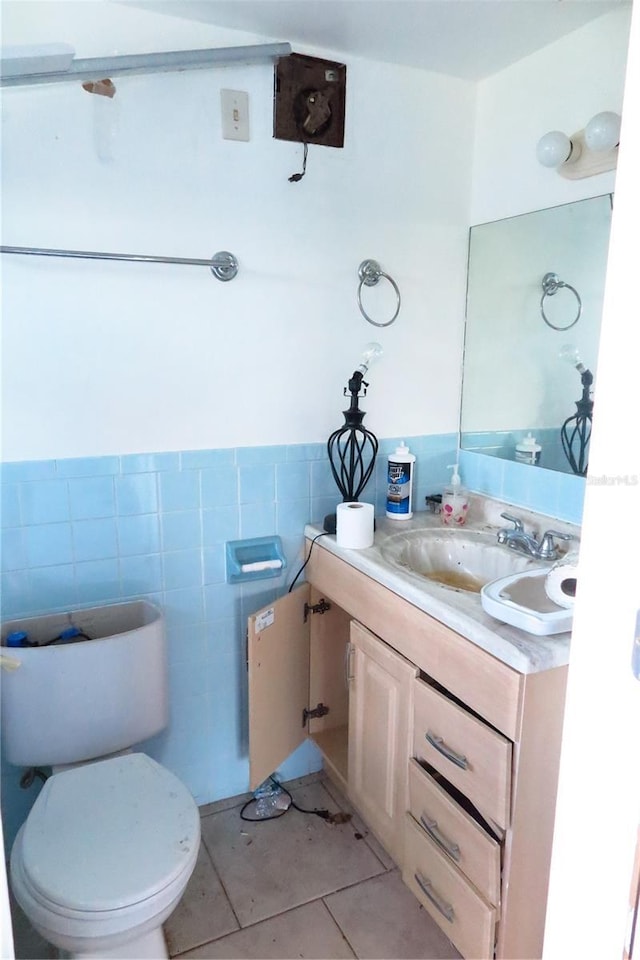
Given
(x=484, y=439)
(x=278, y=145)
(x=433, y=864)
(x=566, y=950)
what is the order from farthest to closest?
(x=484, y=439), (x=278, y=145), (x=433, y=864), (x=566, y=950)

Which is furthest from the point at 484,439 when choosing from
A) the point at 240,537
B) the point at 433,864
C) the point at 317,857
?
the point at 317,857

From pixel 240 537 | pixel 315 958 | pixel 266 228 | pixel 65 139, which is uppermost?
pixel 65 139

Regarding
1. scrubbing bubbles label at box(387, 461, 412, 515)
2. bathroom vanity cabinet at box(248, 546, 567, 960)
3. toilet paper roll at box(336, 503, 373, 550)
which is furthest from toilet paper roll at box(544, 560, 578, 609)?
scrubbing bubbles label at box(387, 461, 412, 515)

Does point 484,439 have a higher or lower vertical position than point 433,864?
higher

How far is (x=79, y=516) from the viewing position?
1.62 m

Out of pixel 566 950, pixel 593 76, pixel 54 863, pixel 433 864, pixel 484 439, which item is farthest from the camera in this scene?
pixel 484 439

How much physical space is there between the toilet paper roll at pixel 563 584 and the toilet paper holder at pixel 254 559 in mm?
779

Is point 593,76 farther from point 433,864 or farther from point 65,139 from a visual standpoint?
point 433,864

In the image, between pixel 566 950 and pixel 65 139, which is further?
pixel 65 139

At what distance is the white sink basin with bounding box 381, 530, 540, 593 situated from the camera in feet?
5.65

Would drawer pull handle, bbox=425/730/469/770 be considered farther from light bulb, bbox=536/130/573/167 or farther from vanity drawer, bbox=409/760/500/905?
light bulb, bbox=536/130/573/167

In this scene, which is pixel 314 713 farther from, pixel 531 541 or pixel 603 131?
pixel 603 131

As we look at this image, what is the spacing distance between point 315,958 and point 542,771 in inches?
29.5

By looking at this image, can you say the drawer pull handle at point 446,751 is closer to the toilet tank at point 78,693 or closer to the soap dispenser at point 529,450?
the toilet tank at point 78,693
